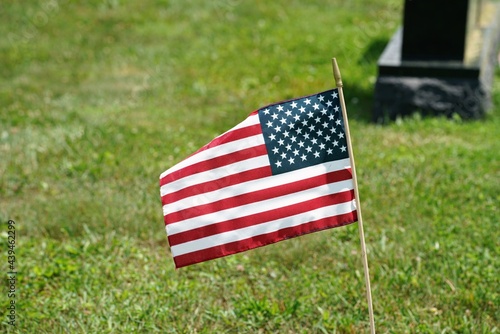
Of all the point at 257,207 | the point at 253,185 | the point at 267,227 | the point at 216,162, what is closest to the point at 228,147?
the point at 216,162

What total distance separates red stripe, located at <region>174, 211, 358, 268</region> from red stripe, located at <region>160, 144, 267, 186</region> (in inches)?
14.9

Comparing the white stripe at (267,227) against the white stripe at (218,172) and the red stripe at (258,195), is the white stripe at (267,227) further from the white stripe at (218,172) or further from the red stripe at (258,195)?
the white stripe at (218,172)

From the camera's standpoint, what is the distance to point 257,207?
3236mm

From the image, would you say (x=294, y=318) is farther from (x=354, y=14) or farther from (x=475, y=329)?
(x=354, y=14)

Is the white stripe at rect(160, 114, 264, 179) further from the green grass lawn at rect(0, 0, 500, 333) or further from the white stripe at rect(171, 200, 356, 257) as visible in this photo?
the green grass lawn at rect(0, 0, 500, 333)

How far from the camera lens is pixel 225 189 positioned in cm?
325

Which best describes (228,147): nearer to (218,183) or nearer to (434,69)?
(218,183)

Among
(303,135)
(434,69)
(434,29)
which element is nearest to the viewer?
(303,135)

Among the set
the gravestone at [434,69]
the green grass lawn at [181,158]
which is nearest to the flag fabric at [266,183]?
the green grass lawn at [181,158]

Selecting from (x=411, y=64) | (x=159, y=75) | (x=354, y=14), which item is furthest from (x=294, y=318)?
(x=354, y=14)

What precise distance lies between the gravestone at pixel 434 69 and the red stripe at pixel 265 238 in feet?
15.1

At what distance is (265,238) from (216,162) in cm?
44

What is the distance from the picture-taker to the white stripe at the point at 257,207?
10.5 feet

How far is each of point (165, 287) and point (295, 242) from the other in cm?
109
